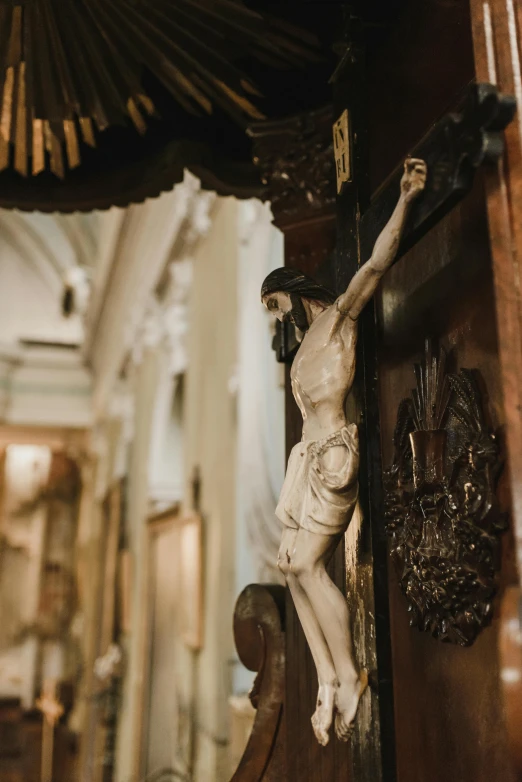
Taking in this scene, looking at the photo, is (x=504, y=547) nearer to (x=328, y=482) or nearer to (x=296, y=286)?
(x=328, y=482)

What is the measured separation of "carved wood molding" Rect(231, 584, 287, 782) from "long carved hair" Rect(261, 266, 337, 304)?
653 millimetres

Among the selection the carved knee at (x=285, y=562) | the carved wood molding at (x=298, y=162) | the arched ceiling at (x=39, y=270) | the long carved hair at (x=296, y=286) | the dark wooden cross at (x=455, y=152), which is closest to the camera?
the dark wooden cross at (x=455, y=152)

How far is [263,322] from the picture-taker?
149 inches

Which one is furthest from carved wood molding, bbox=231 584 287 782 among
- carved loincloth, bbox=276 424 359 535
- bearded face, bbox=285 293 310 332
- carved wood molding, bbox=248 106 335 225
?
carved wood molding, bbox=248 106 335 225

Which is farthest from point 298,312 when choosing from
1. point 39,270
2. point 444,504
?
point 39,270

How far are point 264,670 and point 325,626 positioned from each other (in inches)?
21.3

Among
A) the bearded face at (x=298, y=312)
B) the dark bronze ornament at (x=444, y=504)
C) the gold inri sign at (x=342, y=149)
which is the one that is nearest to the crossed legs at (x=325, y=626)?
the dark bronze ornament at (x=444, y=504)

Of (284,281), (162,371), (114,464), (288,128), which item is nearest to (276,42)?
(288,128)

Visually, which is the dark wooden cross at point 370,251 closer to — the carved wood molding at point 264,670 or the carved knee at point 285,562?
the carved knee at point 285,562

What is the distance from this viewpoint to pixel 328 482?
1129 mm

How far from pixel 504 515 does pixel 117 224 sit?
7583 millimetres

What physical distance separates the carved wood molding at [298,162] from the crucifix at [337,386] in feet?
1.53

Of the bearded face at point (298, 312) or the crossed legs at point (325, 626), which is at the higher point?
the bearded face at point (298, 312)

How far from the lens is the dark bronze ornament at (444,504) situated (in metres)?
0.97
